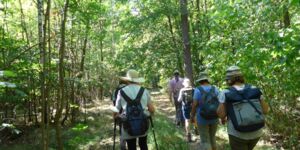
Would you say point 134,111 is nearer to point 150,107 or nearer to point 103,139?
point 150,107

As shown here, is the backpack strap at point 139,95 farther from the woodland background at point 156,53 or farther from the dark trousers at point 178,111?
the dark trousers at point 178,111

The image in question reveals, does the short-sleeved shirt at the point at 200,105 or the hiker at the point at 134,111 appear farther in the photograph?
the short-sleeved shirt at the point at 200,105

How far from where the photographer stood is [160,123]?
12.3 m

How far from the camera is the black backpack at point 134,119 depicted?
539 cm

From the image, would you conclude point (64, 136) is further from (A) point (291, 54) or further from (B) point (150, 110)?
(A) point (291, 54)

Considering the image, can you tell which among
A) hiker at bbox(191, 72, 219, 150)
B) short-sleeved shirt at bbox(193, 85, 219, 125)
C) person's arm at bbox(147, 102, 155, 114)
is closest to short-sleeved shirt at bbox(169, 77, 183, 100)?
hiker at bbox(191, 72, 219, 150)

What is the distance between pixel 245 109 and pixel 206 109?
1781 millimetres

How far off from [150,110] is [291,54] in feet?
8.11

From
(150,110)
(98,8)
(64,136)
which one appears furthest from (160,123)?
(150,110)

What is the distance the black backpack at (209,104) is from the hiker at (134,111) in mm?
1042

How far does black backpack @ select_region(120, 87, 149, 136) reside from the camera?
5.39 meters

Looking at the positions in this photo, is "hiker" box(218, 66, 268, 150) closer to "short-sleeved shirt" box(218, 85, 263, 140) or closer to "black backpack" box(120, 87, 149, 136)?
"short-sleeved shirt" box(218, 85, 263, 140)

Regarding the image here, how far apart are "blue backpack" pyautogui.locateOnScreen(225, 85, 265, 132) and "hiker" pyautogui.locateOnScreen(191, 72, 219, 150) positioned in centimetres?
161

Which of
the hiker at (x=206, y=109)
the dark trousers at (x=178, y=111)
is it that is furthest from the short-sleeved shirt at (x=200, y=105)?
the dark trousers at (x=178, y=111)
